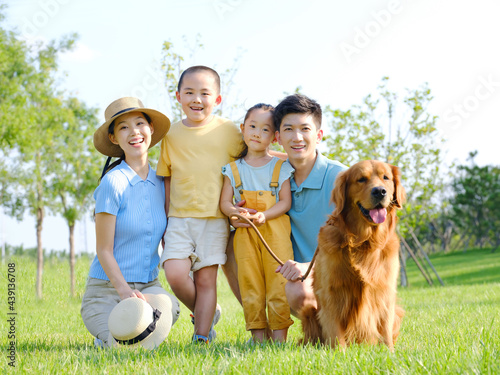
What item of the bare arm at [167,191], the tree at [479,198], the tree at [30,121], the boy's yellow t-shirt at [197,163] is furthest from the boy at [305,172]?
the tree at [479,198]

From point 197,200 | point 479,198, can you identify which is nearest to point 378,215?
point 197,200

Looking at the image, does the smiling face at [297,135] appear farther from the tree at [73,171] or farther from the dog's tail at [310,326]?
the tree at [73,171]

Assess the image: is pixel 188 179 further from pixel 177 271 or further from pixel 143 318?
pixel 143 318

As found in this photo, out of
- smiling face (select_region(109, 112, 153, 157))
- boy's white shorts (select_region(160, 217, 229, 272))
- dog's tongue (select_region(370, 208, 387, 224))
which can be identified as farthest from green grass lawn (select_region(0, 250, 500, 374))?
smiling face (select_region(109, 112, 153, 157))

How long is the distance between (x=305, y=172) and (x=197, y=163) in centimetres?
94

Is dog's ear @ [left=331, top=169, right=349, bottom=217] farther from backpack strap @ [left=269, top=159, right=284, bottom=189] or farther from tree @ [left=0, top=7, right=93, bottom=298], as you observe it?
tree @ [left=0, top=7, right=93, bottom=298]

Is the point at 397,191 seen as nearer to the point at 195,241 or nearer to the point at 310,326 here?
the point at 310,326

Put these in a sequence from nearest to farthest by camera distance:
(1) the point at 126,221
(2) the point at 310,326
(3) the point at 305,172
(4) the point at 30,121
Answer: (2) the point at 310,326
(1) the point at 126,221
(3) the point at 305,172
(4) the point at 30,121

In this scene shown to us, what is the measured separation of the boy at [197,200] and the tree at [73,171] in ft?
37.7

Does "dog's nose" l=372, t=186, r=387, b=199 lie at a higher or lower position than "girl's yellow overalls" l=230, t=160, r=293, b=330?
higher

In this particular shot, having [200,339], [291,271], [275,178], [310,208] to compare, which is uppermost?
[275,178]

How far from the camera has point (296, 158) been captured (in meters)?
4.06

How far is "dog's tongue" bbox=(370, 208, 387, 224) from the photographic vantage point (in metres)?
3.21

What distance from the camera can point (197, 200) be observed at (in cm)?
395
